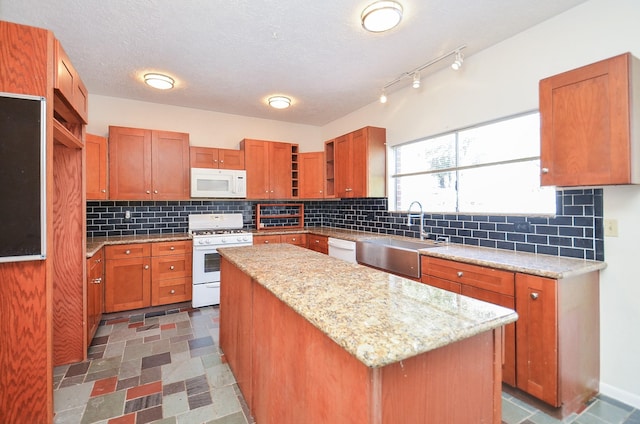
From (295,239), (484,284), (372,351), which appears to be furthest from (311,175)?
(372,351)

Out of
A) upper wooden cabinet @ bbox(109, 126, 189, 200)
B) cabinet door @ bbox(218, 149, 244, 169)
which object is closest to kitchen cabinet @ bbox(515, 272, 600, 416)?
cabinet door @ bbox(218, 149, 244, 169)

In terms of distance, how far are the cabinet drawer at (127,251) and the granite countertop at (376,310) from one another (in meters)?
2.39

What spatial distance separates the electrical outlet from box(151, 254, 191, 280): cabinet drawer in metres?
3.97

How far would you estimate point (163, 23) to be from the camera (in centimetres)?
221

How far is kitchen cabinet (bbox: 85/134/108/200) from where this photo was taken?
129 inches

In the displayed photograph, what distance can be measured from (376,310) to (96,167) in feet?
12.1

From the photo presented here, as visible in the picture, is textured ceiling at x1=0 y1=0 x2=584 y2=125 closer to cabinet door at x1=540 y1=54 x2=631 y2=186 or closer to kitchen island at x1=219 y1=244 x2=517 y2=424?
cabinet door at x1=540 y1=54 x2=631 y2=186

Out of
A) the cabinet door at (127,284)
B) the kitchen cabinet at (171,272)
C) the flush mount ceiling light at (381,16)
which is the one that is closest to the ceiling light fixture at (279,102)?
the flush mount ceiling light at (381,16)

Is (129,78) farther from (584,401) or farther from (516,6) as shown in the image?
(584,401)

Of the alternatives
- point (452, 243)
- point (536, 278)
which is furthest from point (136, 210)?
point (536, 278)

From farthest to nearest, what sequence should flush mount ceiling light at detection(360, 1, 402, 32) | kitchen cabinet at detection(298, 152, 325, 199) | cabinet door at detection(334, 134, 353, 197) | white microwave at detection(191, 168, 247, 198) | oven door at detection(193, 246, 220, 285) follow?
kitchen cabinet at detection(298, 152, 325, 199) → cabinet door at detection(334, 134, 353, 197) → white microwave at detection(191, 168, 247, 198) → oven door at detection(193, 246, 220, 285) → flush mount ceiling light at detection(360, 1, 402, 32)

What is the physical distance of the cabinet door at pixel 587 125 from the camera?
5.27 ft

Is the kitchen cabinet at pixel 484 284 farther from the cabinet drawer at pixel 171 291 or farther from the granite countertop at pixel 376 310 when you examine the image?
the cabinet drawer at pixel 171 291

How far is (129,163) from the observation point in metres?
3.55
